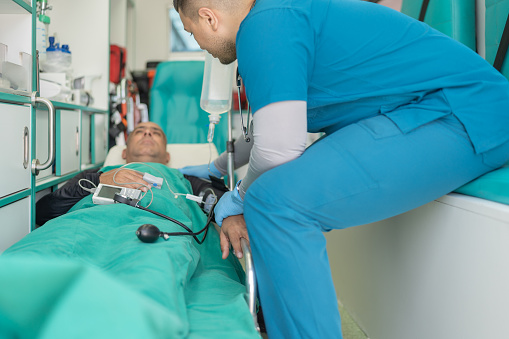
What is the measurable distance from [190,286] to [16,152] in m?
0.78

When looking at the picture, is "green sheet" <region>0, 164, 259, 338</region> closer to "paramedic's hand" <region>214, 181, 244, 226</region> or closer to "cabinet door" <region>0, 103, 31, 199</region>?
"paramedic's hand" <region>214, 181, 244, 226</region>

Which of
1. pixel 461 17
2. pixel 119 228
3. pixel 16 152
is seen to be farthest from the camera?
pixel 461 17

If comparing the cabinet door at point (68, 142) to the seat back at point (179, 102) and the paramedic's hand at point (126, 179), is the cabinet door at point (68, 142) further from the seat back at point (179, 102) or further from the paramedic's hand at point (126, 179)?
the seat back at point (179, 102)

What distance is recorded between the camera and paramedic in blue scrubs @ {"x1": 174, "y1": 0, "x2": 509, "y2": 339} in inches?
34.1

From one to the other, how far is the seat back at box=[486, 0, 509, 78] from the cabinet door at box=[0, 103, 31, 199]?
5.26ft

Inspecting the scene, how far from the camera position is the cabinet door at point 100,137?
2.62m

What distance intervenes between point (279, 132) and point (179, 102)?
217cm

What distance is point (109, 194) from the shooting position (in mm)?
1448

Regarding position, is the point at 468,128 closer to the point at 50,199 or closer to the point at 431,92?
the point at 431,92

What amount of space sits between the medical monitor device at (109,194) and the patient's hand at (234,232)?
1.42ft

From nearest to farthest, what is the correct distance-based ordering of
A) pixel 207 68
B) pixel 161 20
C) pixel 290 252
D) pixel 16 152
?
pixel 290 252
pixel 16 152
pixel 207 68
pixel 161 20

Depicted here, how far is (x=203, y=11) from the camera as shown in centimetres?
97

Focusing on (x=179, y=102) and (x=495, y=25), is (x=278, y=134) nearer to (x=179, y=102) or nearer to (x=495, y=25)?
(x=495, y=25)

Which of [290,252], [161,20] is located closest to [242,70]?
[290,252]
